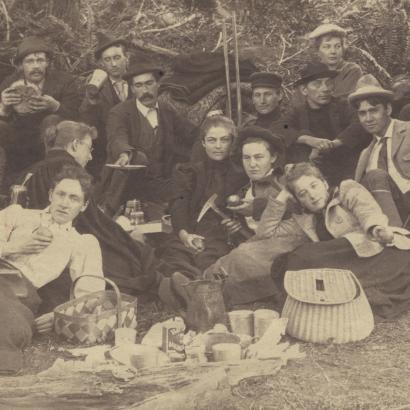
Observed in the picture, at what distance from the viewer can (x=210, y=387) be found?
4.88m

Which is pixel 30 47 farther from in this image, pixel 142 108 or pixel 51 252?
pixel 51 252

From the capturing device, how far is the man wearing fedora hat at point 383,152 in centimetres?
605

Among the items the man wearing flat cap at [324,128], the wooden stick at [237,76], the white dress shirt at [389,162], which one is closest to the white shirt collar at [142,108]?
the wooden stick at [237,76]

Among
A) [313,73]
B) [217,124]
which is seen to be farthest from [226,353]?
[313,73]

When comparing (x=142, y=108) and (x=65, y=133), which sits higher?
(x=142, y=108)

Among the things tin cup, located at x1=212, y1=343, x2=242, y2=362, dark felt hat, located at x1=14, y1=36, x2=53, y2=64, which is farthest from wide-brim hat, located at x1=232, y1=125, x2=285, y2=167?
dark felt hat, located at x1=14, y1=36, x2=53, y2=64

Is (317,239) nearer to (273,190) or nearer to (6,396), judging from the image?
(273,190)

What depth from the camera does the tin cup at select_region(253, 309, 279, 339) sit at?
18.3ft

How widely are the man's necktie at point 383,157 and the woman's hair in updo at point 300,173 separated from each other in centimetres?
47

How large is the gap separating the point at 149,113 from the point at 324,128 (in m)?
1.40

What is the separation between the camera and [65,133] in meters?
6.34

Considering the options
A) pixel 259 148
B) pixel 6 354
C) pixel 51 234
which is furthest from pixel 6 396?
pixel 259 148

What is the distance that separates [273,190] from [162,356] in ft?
5.24

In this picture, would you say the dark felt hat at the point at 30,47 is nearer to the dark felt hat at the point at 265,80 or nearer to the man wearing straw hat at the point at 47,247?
the man wearing straw hat at the point at 47,247
